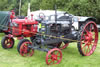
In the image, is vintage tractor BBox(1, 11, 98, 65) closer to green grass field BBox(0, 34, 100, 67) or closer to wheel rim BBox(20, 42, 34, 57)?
wheel rim BBox(20, 42, 34, 57)

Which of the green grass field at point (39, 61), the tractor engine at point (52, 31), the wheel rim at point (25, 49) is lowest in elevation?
the green grass field at point (39, 61)

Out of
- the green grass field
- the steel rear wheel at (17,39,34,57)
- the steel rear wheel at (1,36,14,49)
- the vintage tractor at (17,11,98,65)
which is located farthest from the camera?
the steel rear wheel at (1,36,14,49)

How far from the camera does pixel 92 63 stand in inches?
181

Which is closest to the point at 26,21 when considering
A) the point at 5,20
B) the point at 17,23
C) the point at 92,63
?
the point at 17,23

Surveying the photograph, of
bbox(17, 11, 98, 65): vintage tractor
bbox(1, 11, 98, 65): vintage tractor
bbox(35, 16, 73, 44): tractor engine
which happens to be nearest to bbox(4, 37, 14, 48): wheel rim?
bbox(1, 11, 98, 65): vintage tractor

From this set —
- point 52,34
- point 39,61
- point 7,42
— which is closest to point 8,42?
point 7,42

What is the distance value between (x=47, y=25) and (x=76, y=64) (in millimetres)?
1483

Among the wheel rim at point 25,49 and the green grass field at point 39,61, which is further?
the wheel rim at point 25,49

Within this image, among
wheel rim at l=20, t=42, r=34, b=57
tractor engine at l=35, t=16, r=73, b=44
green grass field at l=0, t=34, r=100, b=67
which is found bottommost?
green grass field at l=0, t=34, r=100, b=67

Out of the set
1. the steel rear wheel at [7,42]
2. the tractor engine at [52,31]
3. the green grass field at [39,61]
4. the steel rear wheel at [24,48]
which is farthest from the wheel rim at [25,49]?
the steel rear wheel at [7,42]

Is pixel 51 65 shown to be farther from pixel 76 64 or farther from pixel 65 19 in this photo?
Result: pixel 65 19

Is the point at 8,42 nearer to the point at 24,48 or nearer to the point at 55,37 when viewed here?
the point at 24,48

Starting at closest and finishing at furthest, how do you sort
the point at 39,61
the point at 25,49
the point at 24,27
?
the point at 39,61 < the point at 25,49 < the point at 24,27

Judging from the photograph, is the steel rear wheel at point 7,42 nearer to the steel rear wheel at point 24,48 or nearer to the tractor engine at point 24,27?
the tractor engine at point 24,27
